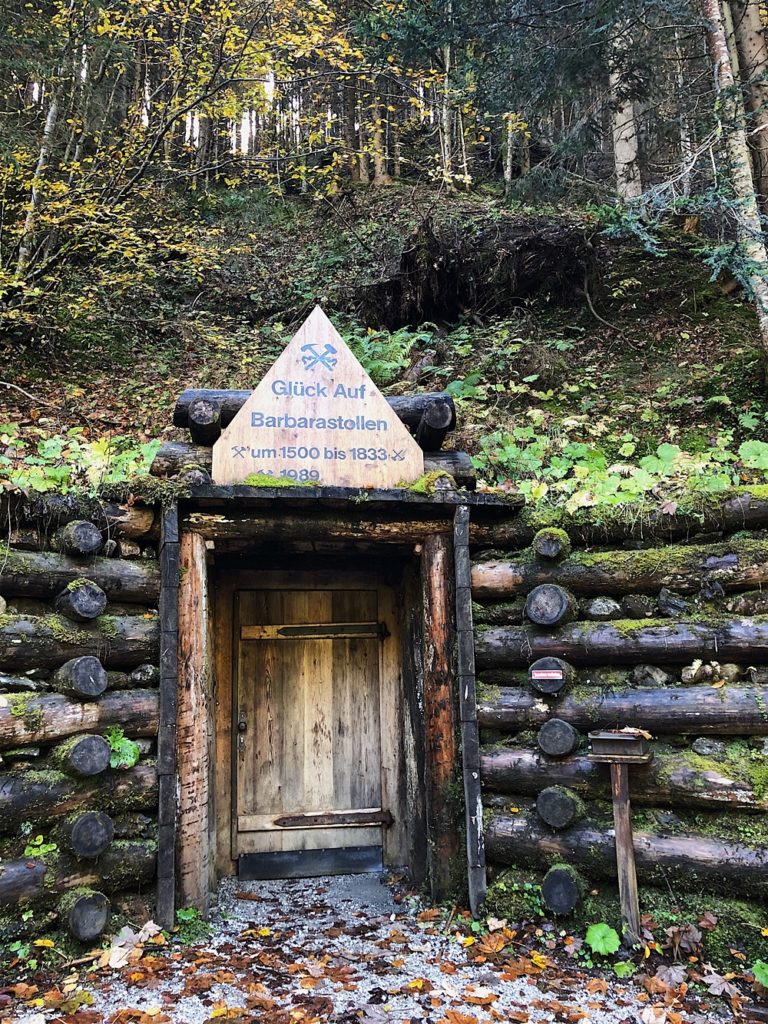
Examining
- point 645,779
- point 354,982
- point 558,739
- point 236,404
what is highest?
point 236,404

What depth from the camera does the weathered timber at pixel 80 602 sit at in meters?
4.71

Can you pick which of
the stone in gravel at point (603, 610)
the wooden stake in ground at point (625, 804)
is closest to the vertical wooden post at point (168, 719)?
the wooden stake in ground at point (625, 804)

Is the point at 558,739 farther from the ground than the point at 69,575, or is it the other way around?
the point at 69,575

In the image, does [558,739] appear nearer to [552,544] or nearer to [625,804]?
[625,804]

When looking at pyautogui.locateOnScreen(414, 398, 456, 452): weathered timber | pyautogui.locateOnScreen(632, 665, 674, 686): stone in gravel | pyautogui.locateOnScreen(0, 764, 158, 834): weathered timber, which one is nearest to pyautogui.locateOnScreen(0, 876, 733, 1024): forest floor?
pyautogui.locateOnScreen(0, 764, 158, 834): weathered timber

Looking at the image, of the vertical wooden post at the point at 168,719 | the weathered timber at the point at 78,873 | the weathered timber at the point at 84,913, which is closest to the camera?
the weathered timber at the point at 78,873

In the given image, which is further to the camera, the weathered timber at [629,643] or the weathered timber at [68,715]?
the weathered timber at [629,643]

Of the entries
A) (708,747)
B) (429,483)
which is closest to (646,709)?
(708,747)

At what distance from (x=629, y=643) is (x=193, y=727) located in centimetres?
323

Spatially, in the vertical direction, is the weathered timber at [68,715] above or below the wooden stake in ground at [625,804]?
above

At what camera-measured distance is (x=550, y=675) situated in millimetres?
5066

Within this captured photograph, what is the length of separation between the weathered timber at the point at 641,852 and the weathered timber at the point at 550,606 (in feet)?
4.62

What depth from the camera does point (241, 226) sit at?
51.6 ft

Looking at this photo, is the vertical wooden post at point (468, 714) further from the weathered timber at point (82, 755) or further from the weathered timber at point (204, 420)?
the weathered timber at point (82, 755)
